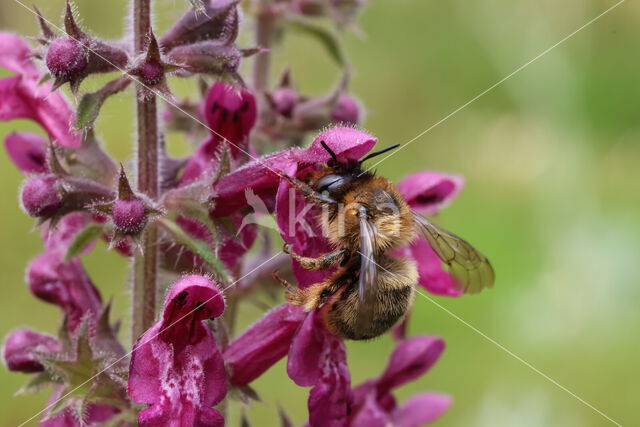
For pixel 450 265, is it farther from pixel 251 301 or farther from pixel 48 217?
pixel 48 217

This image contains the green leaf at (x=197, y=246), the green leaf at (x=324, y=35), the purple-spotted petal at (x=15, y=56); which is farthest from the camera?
the green leaf at (x=324, y=35)

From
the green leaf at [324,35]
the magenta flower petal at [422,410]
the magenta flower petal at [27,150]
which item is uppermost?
the green leaf at [324,35]

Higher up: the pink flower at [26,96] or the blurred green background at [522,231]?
the pink flower at [26,96]

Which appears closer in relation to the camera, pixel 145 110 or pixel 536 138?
pixel 145 110

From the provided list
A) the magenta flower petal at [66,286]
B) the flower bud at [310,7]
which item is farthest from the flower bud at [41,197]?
the flower bud at [310,7]

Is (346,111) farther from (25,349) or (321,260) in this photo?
(25,349)

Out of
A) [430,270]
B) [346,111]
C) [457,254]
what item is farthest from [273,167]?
[346,111]

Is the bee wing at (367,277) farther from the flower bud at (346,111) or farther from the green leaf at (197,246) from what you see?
the flower bud at (346,111)

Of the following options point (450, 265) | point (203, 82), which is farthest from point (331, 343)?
point (203, 82)
